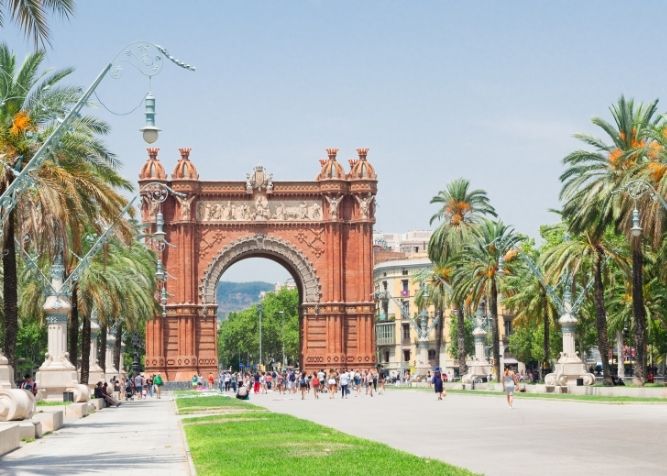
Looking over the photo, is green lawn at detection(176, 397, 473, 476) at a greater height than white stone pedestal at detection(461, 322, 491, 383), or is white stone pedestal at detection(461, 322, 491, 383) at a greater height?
white stone pedestal at detection(461, 322, 491, 383)

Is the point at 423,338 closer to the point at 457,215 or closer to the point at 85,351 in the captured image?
the point at 457,215

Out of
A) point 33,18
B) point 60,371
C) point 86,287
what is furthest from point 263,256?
point 33,18

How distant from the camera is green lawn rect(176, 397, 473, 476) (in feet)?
51.8

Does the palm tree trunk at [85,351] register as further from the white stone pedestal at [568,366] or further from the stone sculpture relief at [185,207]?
the stone sculpture relief at [185,207]

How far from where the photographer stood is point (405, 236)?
197m

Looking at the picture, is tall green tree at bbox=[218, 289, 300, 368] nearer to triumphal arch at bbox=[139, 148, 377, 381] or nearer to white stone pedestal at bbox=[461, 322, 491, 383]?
triumphal arch at bbox=[139, 148, 377, 381]

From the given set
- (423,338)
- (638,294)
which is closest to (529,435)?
(638,294)

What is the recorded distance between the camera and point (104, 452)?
68.9ft

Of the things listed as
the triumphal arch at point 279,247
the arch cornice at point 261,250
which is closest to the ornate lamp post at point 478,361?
the triumphal arch at point 279,247

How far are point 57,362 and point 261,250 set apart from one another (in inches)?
1752

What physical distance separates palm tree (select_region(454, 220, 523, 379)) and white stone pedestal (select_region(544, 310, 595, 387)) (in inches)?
385

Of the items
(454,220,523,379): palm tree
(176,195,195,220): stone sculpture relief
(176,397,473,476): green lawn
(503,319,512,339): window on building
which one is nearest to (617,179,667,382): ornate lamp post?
(454,220,523,379): palm tree

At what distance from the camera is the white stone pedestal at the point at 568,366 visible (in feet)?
173

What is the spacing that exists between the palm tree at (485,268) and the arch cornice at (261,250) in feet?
48.9
